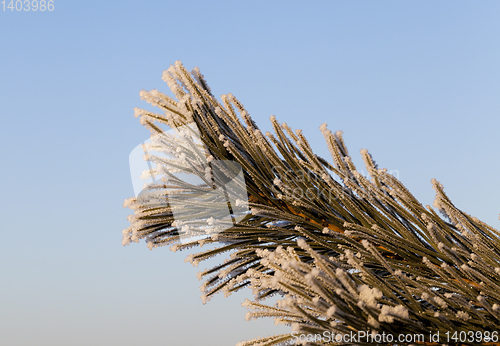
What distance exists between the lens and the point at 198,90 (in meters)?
2.45

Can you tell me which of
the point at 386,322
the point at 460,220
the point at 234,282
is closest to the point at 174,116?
the point at 234,282

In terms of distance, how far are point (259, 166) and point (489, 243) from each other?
1308 millimetres

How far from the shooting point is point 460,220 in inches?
88.4

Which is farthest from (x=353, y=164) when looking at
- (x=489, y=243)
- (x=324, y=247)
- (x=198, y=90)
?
(x=198, y=90)

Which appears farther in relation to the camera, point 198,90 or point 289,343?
point 198,90

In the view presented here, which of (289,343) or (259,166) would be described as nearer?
(289,343)

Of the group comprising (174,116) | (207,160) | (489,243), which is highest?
(174,116)

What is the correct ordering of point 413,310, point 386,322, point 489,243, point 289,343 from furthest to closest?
point 489,243 → point 289,343 → point 413,310 → point 386,322

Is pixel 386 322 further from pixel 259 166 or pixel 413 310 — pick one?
pixel 259 166

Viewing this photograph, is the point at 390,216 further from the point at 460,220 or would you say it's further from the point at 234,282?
the point at 234,282

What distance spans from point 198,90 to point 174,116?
0.23 metres

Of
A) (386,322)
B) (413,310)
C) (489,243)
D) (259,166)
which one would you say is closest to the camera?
(386,322)

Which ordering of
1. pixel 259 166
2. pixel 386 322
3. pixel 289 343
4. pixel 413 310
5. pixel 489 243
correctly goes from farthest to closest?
1. pixel 259 166
2. pixel 489 243
3. pixel 289 343
4. pixel 413 310
5. pixel 386 322

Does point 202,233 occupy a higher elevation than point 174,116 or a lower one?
lower
